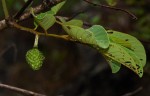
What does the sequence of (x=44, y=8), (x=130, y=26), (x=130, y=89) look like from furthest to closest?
(x=130, y=26) → (x=130, y=89) → (x=44, y=8)

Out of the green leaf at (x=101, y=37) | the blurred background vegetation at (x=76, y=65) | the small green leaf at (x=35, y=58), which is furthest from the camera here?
the blurred background vegetation at (x=76, y=65)

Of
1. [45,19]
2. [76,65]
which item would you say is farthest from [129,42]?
[76,65]

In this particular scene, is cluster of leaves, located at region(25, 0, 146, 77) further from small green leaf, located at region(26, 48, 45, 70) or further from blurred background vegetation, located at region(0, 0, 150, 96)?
blurred background vegetation, located at region(0, 0, 150, 96)

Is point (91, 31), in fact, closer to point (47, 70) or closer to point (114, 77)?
point (114, 77)

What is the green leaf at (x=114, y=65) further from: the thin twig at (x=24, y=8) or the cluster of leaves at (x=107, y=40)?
the thin twig at (x=24, y=8)

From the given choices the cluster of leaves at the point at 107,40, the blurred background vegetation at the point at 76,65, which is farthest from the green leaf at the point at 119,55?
the blurred background vegetation at the point at 76,65

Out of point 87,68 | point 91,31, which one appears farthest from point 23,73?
point 91,31

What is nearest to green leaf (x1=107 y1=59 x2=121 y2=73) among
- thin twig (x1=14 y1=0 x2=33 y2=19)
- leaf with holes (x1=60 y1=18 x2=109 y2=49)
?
leaf with holes (x1=60 y1=18 x2=109 y2=49)
